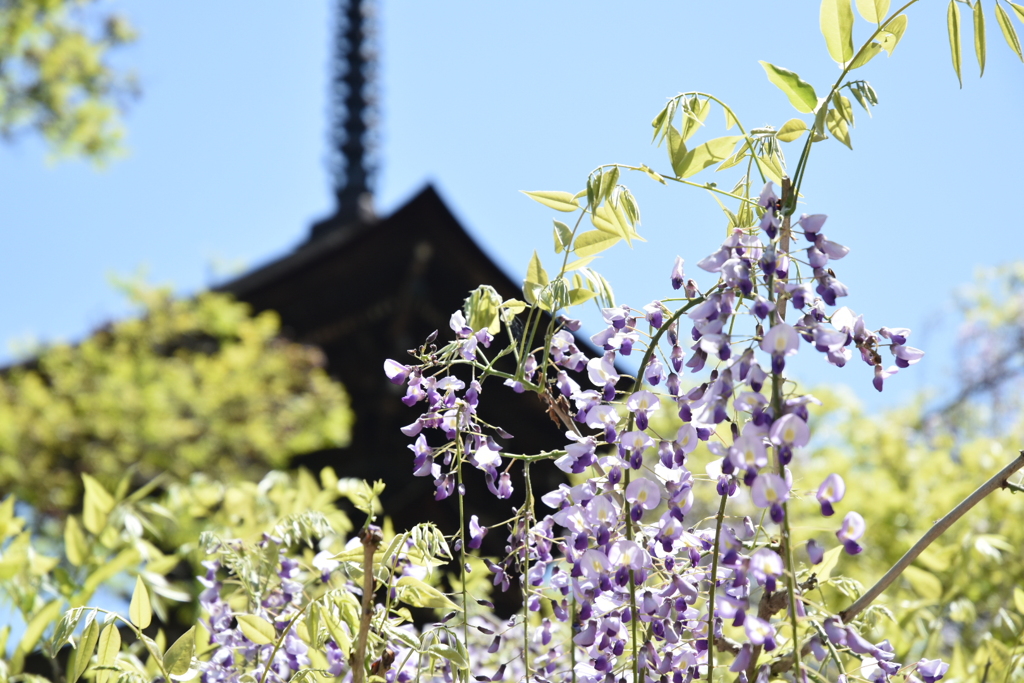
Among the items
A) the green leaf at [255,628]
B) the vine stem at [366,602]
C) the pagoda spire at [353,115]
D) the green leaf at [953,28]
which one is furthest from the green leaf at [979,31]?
the pagoda spire at [353,115]

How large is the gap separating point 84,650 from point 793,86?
682 millimetres

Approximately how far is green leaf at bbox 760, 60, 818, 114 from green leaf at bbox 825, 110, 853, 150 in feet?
0.06

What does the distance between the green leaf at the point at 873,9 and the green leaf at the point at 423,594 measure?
0.56 metres

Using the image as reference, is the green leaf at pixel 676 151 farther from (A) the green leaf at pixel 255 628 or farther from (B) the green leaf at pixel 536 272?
(A) the green leaf at pixel 255 628

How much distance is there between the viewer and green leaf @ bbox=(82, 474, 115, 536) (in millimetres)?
1230

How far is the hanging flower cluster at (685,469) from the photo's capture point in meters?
0.58

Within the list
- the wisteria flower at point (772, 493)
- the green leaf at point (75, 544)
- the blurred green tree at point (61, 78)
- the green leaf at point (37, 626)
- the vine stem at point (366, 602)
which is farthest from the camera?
the blurred green tree at point (61, 78)

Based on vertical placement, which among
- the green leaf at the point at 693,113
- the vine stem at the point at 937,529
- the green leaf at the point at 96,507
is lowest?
the vine stem at the point at 937,529

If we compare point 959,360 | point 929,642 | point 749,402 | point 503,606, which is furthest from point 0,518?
point 959,360

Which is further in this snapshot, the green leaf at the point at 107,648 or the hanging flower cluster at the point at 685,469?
the green leaf at the point at 107,648

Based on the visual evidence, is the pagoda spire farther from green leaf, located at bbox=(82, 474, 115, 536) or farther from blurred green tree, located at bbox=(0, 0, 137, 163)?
green leaf, located at bbox=(82, 474, 115, 536)

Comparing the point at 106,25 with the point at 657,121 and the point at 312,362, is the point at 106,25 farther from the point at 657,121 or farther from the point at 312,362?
the point at 657,121

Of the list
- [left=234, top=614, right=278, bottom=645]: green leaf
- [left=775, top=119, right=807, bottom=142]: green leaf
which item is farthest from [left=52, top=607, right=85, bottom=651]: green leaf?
[left=775, top=119, right=807, bottom=142]: green leaf

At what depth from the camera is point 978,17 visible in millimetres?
698
